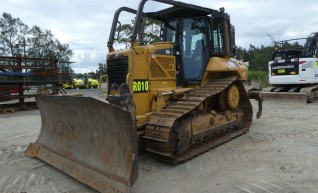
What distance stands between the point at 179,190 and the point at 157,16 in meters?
3.90

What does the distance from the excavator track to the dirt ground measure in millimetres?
176

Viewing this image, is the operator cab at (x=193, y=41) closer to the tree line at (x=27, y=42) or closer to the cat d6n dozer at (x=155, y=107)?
the cat d6n dozer at (x=155, y=107)

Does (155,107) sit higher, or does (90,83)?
(90,83)

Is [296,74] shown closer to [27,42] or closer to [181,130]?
[181,130]

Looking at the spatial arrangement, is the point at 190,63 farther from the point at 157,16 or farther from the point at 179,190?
the point at 179,190

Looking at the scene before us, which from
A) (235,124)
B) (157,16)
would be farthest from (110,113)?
(235,124)

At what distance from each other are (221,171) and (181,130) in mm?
898

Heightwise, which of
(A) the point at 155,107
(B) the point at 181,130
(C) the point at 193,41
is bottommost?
(B) the point at 181,130

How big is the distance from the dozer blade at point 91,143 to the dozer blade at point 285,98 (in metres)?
10.2

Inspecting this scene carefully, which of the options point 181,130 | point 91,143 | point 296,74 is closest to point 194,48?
point 181,130

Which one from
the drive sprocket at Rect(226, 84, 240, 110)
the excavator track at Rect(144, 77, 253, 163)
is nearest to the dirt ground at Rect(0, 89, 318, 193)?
the excavator track at Rect(144, 77, 253, 163)

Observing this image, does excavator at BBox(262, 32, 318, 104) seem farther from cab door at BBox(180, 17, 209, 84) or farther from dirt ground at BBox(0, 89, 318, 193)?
cab door at BBox(180, 17, 209, 84)

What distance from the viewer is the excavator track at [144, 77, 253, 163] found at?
179 inches

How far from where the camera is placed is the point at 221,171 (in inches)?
173
